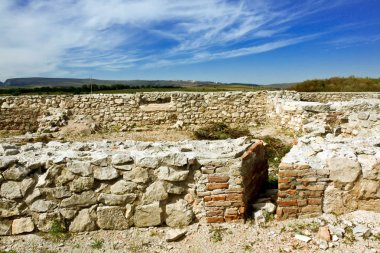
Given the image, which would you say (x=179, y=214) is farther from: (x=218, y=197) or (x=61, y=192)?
(x=61, y=192)

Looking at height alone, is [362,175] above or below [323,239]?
above

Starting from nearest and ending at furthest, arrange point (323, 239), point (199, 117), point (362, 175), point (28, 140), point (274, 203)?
point (323, 239) < point (362, 175) < point (274, 203) < point (28, 140) < point (199, 117)

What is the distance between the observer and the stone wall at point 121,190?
4.09m

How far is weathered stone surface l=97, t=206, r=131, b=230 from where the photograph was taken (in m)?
4.15

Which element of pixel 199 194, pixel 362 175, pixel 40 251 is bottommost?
pixel 40 251

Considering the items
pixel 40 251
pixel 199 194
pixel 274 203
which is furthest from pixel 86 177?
pixel 274 203

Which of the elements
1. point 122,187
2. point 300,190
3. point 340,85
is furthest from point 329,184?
point 340,85

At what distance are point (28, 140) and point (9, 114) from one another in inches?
130

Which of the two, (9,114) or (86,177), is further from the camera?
(9,114)

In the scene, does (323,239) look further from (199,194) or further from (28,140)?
(28,140)

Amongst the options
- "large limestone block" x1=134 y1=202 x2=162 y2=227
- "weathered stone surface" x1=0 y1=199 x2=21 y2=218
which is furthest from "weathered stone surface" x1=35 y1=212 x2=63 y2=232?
"large limestone block" x1=134 y1=202 x2=162 y2=227

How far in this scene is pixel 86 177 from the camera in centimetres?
411

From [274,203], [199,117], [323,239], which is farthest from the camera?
[199,117]

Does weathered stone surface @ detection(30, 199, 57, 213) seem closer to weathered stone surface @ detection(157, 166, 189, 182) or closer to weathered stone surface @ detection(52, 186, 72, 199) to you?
weathered stone surface @ detection(52, 186, 72, 199)
